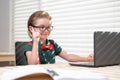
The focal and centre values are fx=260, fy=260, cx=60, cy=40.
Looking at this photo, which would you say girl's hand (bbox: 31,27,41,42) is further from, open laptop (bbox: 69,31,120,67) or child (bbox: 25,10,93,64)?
open laptop (bbox: 69,31,120,67)

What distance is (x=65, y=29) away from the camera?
9.31 ft

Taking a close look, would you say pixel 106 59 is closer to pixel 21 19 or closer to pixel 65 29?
pixel 65 29

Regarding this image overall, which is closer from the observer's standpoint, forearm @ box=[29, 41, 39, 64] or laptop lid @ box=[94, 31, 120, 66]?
laptop lid @ box=[94, 31, 120, 66]

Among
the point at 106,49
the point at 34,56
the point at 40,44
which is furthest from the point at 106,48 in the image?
the point at 40,44

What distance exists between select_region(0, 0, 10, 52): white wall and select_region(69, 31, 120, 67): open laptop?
2432 mm

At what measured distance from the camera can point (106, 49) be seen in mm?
1510

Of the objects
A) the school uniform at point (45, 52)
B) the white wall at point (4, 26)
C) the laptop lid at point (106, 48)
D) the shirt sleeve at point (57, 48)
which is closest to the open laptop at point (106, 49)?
the laptop lid at point (106, 48)

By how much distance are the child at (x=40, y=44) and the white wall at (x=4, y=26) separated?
1.83m

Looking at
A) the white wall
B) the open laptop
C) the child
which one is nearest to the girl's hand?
the child

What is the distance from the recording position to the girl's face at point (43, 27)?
1.92 metres

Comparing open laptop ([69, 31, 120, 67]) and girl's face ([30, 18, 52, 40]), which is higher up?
girl's face ([30, 18, 52, 40])

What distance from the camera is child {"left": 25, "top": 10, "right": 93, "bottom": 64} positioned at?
191 cm

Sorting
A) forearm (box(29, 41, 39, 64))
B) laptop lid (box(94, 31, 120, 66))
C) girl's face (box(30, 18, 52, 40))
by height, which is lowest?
forearm (box(29, 41, 39, 64))

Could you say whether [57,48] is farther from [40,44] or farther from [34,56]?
[34,56]
